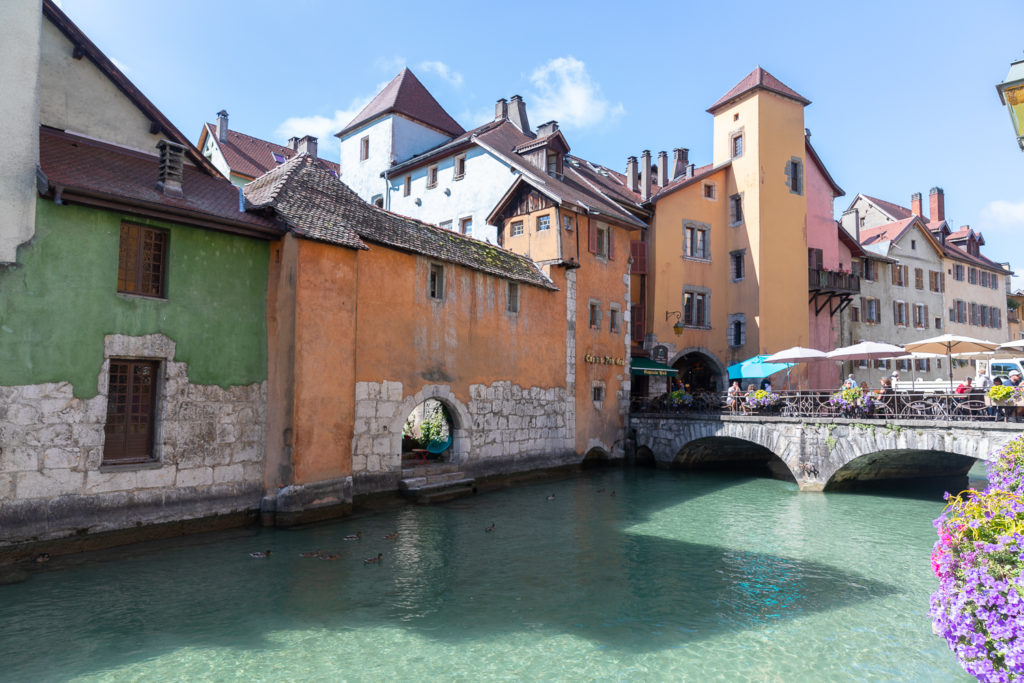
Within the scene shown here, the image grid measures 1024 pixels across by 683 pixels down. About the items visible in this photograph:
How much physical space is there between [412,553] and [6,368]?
21.7 feet

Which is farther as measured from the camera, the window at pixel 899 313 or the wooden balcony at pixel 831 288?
the window at pixel 899 313

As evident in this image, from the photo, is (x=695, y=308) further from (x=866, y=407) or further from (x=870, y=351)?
(x=866, y=407)

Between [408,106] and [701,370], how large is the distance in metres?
17.6

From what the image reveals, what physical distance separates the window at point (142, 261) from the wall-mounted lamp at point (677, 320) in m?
19.7

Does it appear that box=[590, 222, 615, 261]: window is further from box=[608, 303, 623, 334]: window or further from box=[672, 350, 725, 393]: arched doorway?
box=[672, 350, 725, 393]: arched doorway

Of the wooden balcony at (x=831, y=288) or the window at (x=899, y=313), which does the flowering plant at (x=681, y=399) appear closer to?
the wooden balcony at (x=831, y=288)

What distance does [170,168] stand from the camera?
11.9 meters

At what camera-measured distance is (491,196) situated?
963 inches

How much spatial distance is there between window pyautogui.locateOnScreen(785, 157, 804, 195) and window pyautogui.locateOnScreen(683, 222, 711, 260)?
4234 millimetres

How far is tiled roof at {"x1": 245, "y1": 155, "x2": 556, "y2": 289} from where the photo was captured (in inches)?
514

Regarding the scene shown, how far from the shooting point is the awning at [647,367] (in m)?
24.6

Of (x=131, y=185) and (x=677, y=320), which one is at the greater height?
(x=131, y=185)

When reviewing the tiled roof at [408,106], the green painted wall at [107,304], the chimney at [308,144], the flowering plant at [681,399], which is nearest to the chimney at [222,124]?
the chimney at [308,144]

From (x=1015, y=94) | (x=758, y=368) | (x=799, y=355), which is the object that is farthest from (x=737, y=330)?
(x=1015, y=94)
